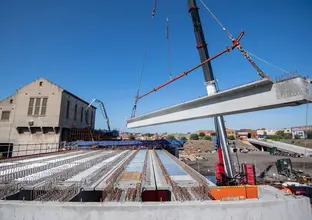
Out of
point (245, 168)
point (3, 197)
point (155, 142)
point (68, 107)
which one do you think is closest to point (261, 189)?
point (245, 168)

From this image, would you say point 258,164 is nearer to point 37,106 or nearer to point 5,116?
point 37,106

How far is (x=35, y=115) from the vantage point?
99.0 feet

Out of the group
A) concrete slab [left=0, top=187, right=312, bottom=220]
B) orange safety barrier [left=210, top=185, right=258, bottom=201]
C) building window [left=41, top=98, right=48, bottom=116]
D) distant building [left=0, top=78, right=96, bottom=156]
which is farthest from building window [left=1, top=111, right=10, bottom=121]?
orange safety barrier [left=210, top=185, right=258, bottom=201]

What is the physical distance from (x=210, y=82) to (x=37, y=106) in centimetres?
3036

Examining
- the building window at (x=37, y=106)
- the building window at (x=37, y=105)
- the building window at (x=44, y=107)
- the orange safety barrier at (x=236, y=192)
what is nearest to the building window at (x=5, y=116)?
the building window at (x=37, y=106)

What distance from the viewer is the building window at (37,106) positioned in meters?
30.2

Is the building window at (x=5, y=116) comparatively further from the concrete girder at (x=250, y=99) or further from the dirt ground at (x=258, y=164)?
the dirt ground at (x=258, y=164)

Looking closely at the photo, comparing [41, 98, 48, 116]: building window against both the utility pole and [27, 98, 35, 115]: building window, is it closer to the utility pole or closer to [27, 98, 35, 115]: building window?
[27, 98, 35, 115]: building window

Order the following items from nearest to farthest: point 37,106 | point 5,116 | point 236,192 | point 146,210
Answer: point 146,210
point 236,192
point 37,106
point 5,116

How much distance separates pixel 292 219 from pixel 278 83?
5823 mm

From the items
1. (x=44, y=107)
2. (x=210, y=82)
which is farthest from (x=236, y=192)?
(x=44, y=107)

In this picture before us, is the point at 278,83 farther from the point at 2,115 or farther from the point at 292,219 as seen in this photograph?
the point at 2,115

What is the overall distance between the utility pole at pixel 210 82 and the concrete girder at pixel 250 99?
3581 millimetres

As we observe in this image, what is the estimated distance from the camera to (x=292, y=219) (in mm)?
4926
